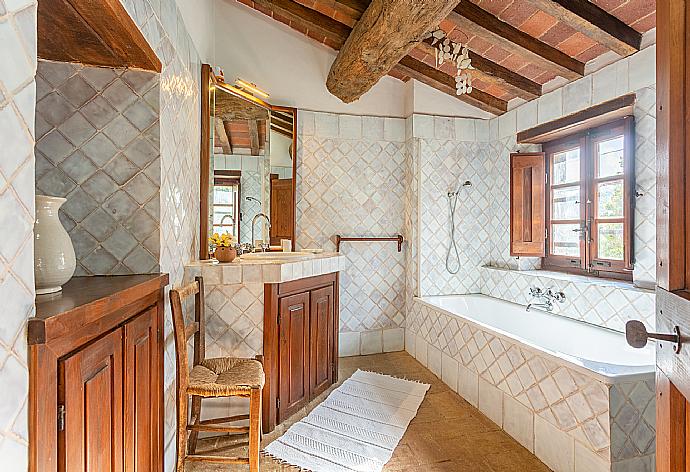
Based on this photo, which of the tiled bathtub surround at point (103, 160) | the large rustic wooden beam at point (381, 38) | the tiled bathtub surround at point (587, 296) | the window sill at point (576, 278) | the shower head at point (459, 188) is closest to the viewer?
the tiled bathtub surround at point (103, 160)

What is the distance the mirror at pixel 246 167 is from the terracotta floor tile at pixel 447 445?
1.34 meters

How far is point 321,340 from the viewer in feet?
10.1

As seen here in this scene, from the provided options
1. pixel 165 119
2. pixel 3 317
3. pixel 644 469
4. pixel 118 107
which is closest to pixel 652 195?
pixel 644 469

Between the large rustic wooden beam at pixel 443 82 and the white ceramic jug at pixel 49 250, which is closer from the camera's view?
the white ceramic jug at pixel 49 250

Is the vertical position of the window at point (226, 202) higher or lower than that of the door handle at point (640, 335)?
higher

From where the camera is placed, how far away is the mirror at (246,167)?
294 cm

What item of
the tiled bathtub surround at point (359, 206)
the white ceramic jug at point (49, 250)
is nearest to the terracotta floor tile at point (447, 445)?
the tiled bathtub surround at point (359, 206)

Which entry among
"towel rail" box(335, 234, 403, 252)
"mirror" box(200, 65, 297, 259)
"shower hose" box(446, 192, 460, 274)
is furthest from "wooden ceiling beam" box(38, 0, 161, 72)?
"shower hose" box(446, 192, 460, 274)

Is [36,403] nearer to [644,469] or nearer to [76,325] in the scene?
[76,325]

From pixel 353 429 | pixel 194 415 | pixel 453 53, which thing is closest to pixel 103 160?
pixel 194 415

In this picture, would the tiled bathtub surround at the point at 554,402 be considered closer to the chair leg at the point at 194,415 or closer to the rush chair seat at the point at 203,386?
the rush chair seat at the point at 203,386

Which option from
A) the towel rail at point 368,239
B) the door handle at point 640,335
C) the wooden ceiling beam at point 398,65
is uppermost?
the wooden ceiling beam at point 398,65

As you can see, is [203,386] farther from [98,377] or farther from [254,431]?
[98,377]

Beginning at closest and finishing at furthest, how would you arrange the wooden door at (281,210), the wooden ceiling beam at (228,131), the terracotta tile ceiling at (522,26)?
the terracotta tile ceiling at (522,26) < the wooden ceiling beam at (228,131) < the wooden door at (281,210)
